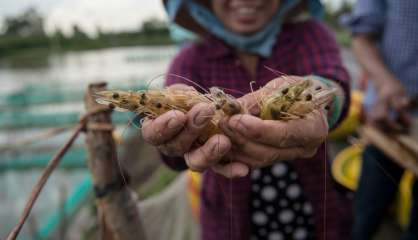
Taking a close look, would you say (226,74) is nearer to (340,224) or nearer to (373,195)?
(340,224)

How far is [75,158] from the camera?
20.3 feet

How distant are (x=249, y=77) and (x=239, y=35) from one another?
178 mm

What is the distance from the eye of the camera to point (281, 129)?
2.91ft

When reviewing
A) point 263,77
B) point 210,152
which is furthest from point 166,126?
point 263,77

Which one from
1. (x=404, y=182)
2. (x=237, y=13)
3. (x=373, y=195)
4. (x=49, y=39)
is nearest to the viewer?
(x=237, y=13)

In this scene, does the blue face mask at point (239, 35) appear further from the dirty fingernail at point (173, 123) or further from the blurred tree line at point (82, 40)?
the blurred tree line at point (82, 40)

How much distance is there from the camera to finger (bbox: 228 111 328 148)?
869 mm

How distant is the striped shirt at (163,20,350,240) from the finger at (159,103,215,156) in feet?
1.83

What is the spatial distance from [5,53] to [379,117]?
49.3 m

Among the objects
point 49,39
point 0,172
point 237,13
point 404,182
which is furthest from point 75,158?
point 49,39

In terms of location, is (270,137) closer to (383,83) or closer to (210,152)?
(210,152)

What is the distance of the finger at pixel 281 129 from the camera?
869 millimetres

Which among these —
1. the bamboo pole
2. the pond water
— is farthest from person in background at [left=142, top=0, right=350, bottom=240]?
the pond water

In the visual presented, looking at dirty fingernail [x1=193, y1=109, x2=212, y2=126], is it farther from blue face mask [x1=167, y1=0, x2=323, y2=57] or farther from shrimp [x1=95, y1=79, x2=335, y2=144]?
blue face mask [x1=167, y1=0, x2=323, y2=57]
